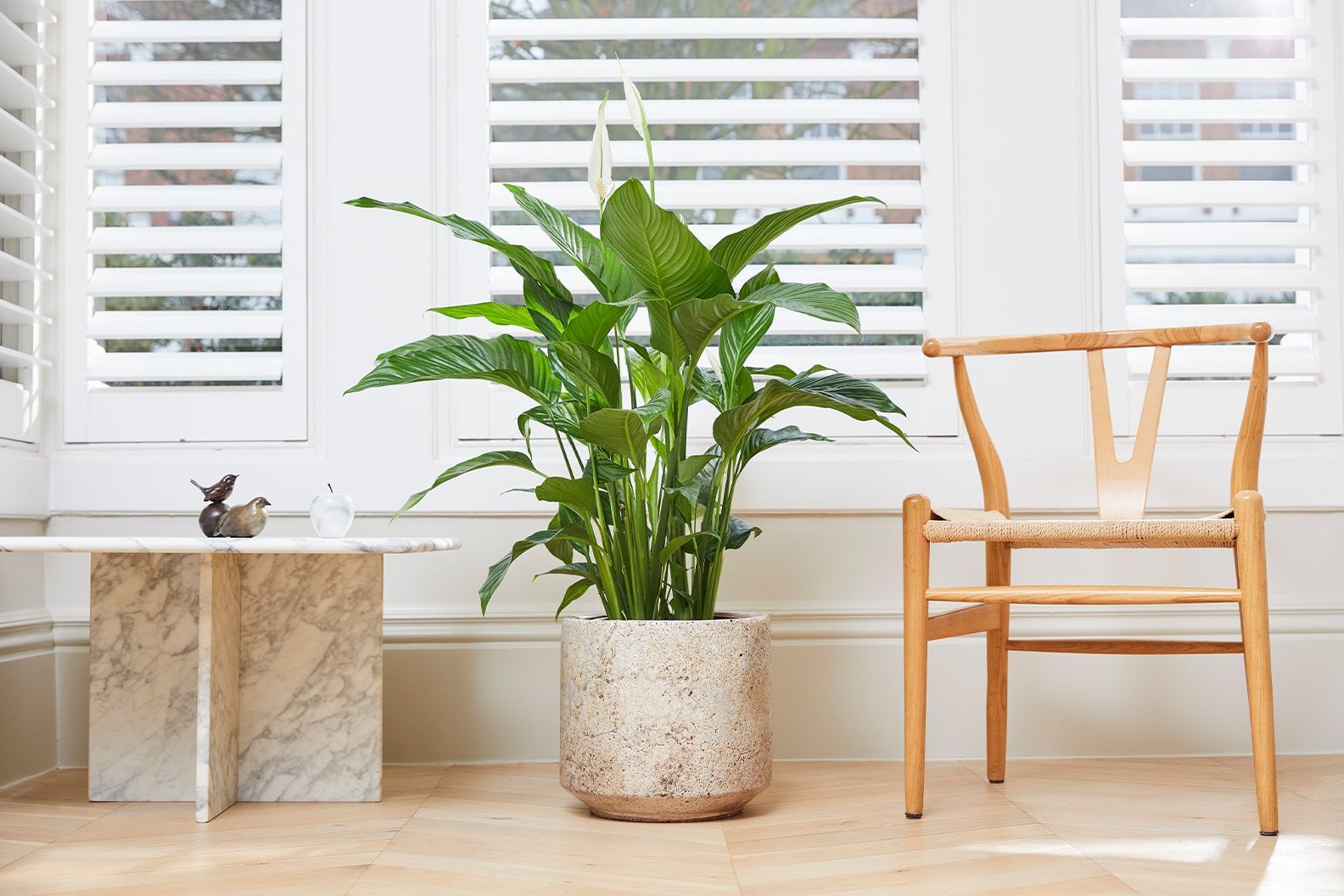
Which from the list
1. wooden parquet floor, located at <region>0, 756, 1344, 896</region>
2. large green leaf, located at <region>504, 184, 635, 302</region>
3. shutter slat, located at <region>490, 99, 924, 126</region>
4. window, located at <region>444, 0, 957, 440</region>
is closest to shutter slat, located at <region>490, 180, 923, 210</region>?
window, located at <region>444, 0, 957, 440</region>

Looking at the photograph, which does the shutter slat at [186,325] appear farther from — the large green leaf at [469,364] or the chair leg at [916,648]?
the chair leg at [916,648]

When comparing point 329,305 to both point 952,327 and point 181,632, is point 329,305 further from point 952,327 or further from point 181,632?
point 952,327

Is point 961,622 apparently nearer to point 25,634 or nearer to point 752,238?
point 752,238

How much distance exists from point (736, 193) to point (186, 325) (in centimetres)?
109

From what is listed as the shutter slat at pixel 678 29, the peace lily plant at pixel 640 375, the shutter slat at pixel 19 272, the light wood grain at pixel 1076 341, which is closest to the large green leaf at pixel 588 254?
the peace lily plant at pixel 640 375

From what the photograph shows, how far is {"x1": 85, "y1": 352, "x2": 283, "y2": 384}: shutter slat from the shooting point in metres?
2.09

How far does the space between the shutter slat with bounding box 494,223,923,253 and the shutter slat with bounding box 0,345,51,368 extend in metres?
0.88

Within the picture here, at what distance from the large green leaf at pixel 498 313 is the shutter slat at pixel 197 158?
2.38 ft

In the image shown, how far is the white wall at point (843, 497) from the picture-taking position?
2074 mm

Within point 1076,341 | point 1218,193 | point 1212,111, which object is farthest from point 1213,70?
point 1076,341

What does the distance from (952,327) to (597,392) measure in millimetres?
865

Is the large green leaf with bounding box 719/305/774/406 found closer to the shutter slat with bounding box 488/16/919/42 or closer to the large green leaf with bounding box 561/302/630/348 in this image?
the large green leaf with bounding box 561/302/630/348

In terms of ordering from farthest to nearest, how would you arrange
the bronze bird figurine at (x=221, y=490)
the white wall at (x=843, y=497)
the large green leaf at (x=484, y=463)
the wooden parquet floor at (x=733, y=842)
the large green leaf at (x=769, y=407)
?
the white wall at (x=843, y=497) < the bronze bird figurine at (x=221, y=490) < the large green leaf at (x=484, y=463) < the large green leaf at (x=769, y=407) < the wooden parquet floor at (x=733, y=842)

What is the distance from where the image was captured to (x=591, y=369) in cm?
154
